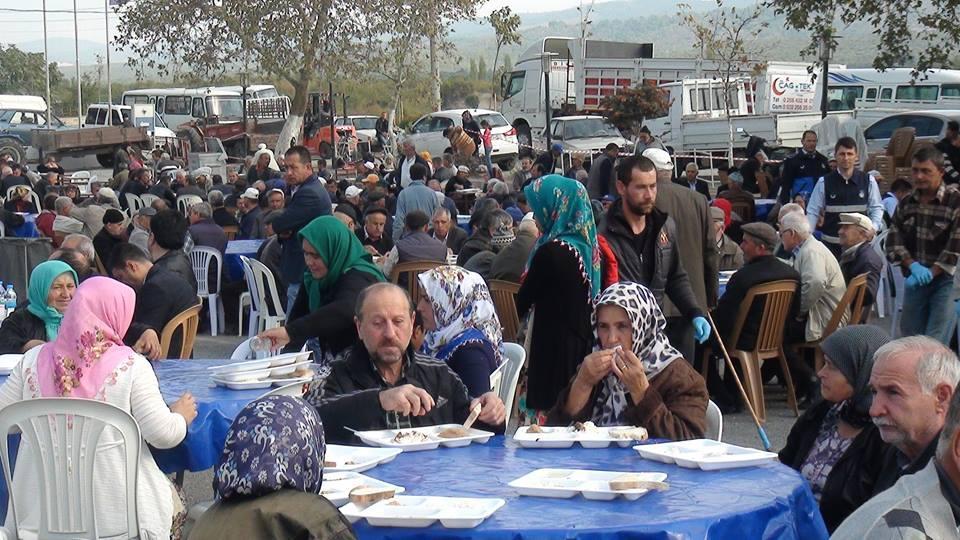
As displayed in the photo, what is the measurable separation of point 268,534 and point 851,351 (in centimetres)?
265

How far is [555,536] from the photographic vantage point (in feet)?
11.6

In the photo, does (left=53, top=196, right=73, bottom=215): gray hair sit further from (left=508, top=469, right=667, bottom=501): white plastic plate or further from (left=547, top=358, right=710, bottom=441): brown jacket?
(left=508, top=469, right=667, bottom=501): white plastic plate

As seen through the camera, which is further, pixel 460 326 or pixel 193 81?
pixel 193 81

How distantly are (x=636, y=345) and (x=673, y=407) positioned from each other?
0.28m

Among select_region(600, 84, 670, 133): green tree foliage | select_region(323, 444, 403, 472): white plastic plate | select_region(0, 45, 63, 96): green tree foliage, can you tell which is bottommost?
select_region(323, 444, 403, 472): white plastic plate

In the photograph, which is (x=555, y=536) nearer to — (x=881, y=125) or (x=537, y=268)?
(x=537, y=268)

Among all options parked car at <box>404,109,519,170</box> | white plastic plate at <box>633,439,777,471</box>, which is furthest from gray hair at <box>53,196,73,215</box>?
parked car at <box>404,109,519,170</box>

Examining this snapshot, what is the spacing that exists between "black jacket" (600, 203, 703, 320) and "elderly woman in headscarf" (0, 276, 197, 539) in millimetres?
2871

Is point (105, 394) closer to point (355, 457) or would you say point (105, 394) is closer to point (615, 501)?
point (355, 457)

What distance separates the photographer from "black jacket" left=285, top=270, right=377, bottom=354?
624cm

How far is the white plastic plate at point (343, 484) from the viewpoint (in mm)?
3848

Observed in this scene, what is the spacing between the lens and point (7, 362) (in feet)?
21.5

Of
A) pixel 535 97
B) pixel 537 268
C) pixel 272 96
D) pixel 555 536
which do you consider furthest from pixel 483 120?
pixel 555 536

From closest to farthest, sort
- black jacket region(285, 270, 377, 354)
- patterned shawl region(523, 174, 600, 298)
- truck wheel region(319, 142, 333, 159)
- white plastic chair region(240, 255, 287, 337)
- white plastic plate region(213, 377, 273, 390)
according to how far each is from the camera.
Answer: white plastic plate region(213, 377, 273, 390) → black jacket region(285, 270, 377, 354) → patterned shawl region(523, 174, 600, 298) → white plastic chair region(240, 255, 287, 337) → truck wheel region(319, 142, 333, 159)
